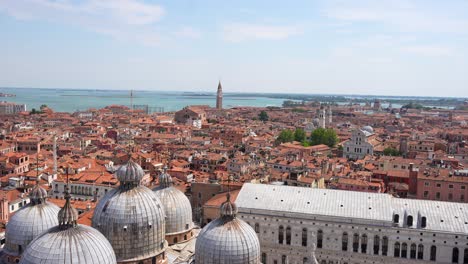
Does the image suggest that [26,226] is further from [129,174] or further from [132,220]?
[129,174]

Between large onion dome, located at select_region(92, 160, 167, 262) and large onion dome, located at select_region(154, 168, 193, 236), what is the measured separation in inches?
116

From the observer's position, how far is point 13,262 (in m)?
16.8

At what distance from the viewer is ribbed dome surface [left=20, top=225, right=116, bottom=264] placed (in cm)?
1300

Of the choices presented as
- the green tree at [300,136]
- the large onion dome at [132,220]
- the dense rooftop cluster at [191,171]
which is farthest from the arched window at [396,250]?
the green tree at [300,136]

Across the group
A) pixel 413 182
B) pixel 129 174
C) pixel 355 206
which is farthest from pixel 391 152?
pixel 129 174

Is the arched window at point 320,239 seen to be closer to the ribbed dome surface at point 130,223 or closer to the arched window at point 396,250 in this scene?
the arched window at point 396,250

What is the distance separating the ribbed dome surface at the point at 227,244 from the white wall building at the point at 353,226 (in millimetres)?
4963

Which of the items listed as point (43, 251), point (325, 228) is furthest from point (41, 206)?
point (325, 228)

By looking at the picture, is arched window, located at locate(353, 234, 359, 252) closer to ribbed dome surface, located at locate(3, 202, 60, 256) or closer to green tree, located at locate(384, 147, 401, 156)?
ribbed dome surface, located at locate(3, 202, 60, 256)

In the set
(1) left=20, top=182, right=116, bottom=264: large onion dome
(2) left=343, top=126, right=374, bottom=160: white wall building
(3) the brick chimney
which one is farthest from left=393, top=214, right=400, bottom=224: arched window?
(2) left=343, top=126, right=374, bottom=160: white wall building

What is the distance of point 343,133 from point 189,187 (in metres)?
55.2

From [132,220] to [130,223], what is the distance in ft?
0.41

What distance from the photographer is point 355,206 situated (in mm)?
21609

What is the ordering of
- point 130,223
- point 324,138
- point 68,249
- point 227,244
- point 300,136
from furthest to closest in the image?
point 300,136 < point 324,138 < point 130,223 < point 227,244 < point 68,249
